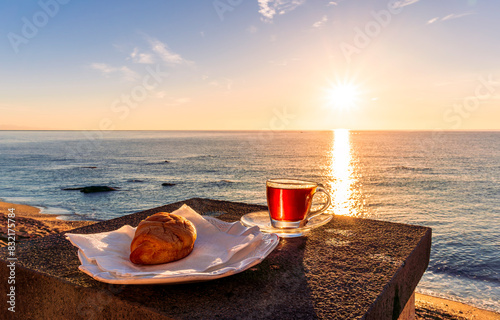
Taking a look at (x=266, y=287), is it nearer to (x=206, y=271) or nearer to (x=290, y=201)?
(x=206, y=271)

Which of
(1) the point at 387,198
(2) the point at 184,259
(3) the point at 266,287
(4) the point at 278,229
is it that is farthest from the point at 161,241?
(1) the point at 387,198

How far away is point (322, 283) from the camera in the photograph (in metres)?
1.11

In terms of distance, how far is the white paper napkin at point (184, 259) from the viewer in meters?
1.01

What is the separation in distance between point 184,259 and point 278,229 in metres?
0.63

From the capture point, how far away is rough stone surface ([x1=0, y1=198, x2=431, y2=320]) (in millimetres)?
947

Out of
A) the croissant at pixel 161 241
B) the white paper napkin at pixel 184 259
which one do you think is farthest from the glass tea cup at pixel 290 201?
the croissant at pixel 161 241

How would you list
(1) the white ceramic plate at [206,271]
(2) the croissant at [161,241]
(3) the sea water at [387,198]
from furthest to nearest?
(3) the sea water at [387,198] → (2) the croissant at [161,241] → (1) the white ceramic plate at [206,271]

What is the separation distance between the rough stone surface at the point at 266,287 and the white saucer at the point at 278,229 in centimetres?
5

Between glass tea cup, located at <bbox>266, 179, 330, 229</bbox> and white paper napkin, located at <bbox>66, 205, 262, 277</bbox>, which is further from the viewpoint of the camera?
glass tea cup, located at <bbox>266, 179, 330, 229</bbox>

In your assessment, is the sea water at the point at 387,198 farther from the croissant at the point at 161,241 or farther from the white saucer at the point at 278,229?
the croissant at the point at 161,241

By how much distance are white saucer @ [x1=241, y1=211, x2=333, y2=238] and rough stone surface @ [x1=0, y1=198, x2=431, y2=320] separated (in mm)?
49

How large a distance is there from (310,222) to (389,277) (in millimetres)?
605

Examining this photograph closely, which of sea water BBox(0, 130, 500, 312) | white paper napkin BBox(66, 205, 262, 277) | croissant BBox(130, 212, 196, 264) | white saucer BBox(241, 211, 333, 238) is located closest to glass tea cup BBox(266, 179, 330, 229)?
white saucer BBox(241, 211, 333, 238)

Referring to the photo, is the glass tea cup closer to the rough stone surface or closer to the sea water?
the rough stone surface
